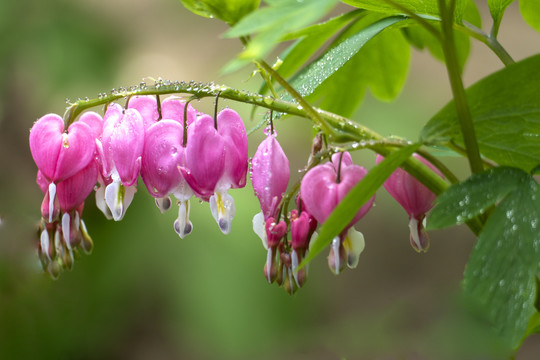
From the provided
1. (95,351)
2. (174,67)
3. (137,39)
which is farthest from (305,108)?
(174,67)

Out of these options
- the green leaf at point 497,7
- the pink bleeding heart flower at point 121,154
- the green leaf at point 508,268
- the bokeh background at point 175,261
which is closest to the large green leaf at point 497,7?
the green leaf at point 497,7

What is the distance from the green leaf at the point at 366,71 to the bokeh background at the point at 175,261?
136cm

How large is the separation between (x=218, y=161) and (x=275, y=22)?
0.29 meters

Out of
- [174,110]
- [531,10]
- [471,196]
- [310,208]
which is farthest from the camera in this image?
[531,10]

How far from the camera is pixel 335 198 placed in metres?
0.62

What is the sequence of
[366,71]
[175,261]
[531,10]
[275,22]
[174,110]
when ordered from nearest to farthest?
[275,22] → [174,110] → [531,10] → [366,71] → [175,261]

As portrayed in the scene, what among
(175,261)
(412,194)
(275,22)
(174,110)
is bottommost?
(412,194)

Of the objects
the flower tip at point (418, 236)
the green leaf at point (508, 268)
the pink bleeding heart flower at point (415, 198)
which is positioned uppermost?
the pink bleeding heart flower at point (415, 198)

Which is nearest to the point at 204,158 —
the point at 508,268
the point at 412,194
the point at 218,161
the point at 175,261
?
the point at 218,161

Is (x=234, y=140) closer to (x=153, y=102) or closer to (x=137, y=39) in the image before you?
(x=153, y=102)

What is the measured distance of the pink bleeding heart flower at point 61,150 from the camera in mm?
728

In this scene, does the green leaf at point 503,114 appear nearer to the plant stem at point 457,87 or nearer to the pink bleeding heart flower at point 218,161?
the plant stem at point 457,87

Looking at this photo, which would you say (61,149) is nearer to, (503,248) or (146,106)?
(146,106)

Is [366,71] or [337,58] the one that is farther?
[366,71]
